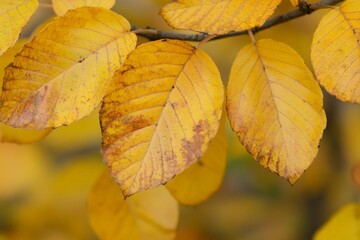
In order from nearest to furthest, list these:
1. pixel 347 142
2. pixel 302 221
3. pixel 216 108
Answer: pixel 216 108, pixel 347 142, pixel 302 221

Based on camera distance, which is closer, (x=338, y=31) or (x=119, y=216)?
(x=338, y=31)

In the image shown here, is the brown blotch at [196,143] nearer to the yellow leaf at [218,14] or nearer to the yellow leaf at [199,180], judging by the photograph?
the yellow leaf at [218,14]

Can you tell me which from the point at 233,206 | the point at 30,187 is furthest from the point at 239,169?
the point at 30,187

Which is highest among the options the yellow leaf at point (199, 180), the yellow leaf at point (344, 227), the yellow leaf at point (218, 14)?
the yellow leaf at point (218, 14)

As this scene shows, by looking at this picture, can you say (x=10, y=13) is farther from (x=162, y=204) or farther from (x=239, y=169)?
(x=239, y=169)

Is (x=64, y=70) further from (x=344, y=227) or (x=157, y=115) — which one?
(x=344, y=227)

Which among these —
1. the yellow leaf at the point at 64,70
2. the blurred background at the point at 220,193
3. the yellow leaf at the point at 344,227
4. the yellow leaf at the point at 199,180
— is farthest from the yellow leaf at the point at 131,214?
the blurred background at the point at 220,193
